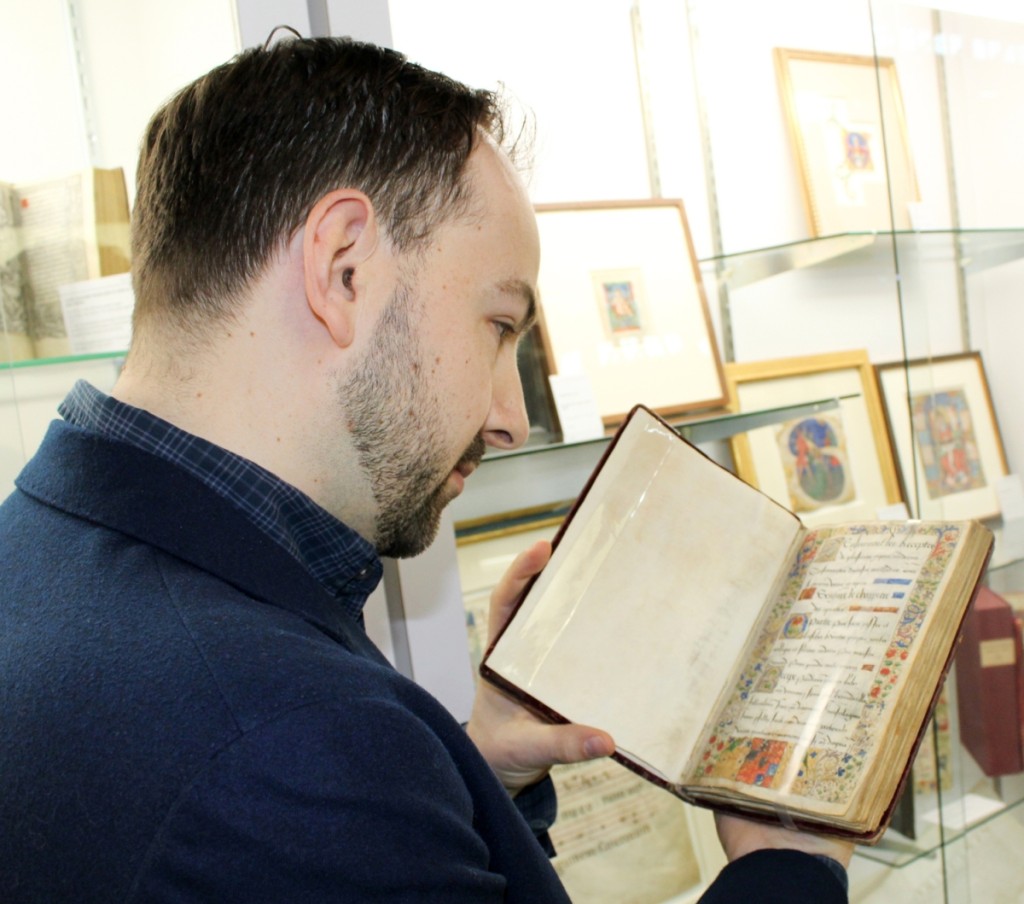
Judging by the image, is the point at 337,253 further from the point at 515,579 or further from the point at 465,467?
the point at 515,579

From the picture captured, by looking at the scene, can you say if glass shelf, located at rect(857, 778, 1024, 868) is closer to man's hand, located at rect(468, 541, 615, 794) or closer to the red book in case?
the red book in case

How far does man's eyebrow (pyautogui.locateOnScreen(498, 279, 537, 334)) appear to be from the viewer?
710 mm

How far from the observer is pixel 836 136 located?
1.44 metres

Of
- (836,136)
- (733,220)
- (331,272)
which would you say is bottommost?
(331,272)

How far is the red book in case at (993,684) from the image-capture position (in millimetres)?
1224

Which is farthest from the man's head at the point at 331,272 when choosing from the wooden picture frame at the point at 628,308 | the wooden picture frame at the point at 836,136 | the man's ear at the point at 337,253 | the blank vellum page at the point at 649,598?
the wooden picture frame at the point at 836,136

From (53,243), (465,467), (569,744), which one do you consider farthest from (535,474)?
(53,243)

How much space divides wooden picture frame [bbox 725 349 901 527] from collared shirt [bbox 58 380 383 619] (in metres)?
0.80

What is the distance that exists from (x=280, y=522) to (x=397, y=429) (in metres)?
0.11

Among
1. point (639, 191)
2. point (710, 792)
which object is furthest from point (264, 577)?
point (639, 191)

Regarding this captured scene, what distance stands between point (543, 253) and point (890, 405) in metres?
0.62

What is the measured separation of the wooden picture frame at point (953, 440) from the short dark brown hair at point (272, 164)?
0.80 m

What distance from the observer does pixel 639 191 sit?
1.37 metres

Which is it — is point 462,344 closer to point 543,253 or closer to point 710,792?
point 710,792
